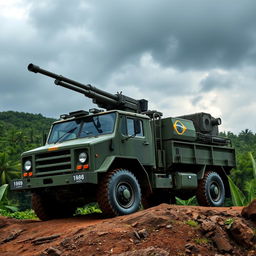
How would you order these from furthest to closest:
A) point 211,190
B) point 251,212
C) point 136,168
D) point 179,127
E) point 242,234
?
1. point 211,190
2. point 179,127
3. point 136,168
4. point 251,212
5. point 242,234

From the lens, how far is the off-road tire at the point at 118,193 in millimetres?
Result: 9016

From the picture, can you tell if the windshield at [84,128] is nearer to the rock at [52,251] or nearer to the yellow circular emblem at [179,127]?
the yellow circular emblem at [179,127]

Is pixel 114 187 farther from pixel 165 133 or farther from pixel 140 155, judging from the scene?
pixel 165 133

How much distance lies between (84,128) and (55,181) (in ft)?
5.46

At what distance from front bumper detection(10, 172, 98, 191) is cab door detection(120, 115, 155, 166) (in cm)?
133

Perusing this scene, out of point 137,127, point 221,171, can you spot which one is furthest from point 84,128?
point 221,171

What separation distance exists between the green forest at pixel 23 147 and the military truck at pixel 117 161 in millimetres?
1995

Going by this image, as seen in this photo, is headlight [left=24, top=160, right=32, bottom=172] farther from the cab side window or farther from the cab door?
the cab side window

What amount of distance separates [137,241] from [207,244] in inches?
45.9

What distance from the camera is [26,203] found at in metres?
48.4

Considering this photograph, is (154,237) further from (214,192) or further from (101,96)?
(214,192)

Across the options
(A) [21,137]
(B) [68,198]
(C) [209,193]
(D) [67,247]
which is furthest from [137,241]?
(A) [21,137]

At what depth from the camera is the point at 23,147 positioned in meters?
51.7

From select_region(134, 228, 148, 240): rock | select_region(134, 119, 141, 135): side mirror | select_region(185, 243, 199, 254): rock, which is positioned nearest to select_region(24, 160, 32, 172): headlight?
select_region(134, 119, 141, 135): side mirror
